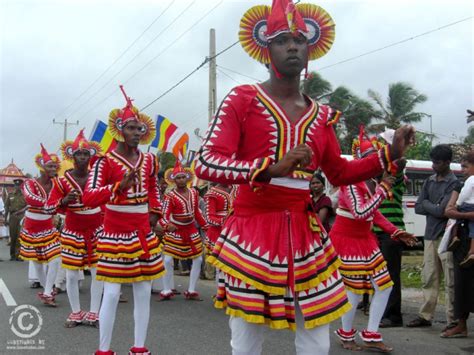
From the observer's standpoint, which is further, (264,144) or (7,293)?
(7,293)

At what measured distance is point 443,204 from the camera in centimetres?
629

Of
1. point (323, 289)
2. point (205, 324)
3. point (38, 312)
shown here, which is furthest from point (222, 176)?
point (38, 312)

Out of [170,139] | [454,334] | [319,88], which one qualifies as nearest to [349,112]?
[319,88]

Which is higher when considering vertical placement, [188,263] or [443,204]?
[443,204]

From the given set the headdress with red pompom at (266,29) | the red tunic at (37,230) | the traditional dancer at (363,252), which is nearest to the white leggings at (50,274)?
the red tunic at (37,230)

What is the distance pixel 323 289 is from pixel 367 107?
26.9 metres

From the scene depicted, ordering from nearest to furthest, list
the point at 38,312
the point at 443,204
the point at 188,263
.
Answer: the point at 443,204, the point at 38,312, the point at 188,263

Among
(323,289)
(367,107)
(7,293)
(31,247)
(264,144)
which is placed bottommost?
(7,293)

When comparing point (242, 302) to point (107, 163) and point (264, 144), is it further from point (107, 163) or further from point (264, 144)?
point (107, 163)

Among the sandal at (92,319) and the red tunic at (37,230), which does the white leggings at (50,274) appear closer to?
the red tunic at (37,230)

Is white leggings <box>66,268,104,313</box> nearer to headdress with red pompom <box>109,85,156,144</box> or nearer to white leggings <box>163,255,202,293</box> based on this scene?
headdress with red pompom <box>109,85,156,144</box>

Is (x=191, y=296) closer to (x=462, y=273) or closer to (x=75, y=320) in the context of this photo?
(x=75, y=320)

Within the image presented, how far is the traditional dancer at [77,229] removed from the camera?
620cm
